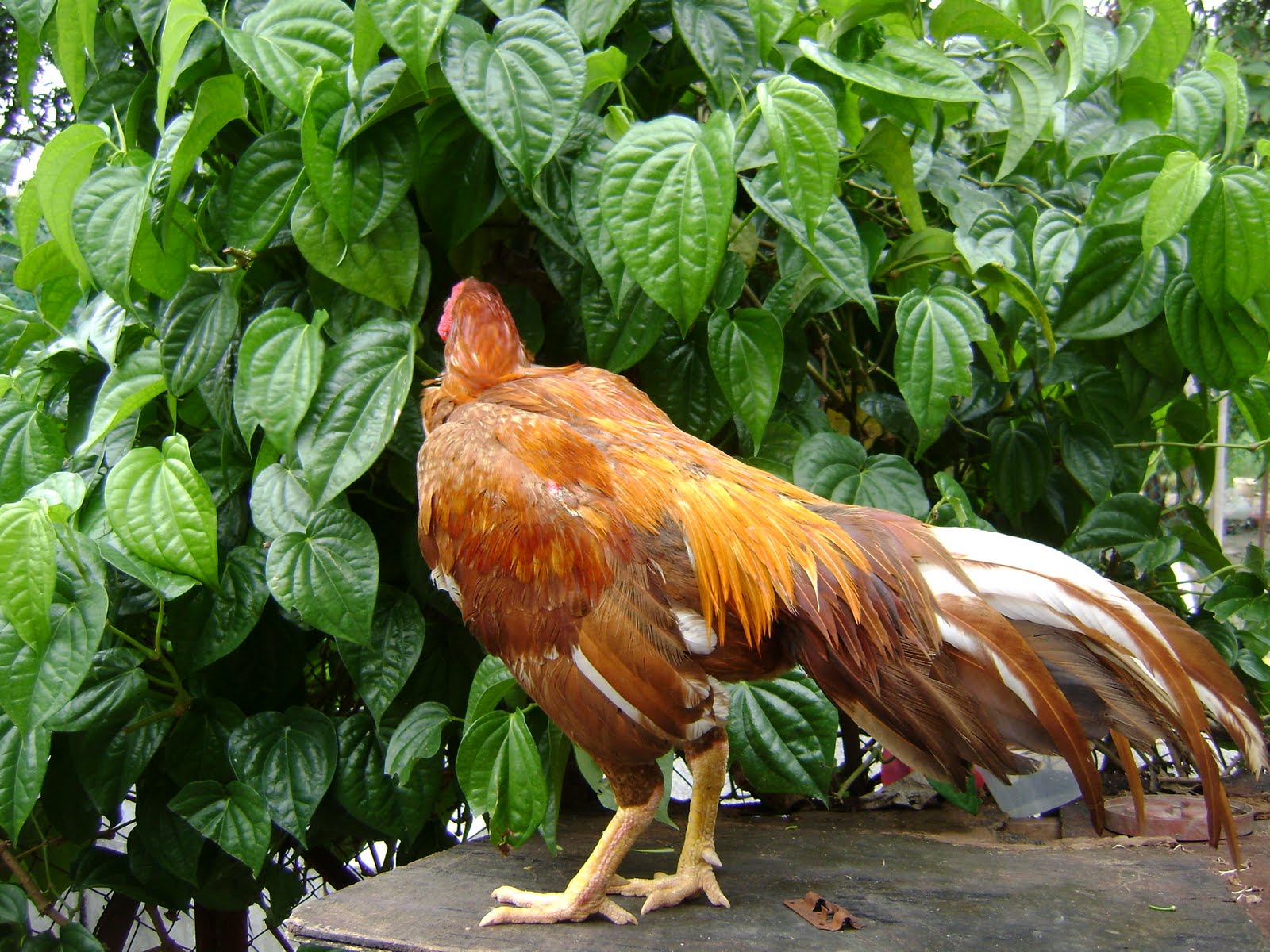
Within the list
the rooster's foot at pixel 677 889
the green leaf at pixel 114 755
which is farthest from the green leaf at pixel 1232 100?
the green leaf at pixel 114 755

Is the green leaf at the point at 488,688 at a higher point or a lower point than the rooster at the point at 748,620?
lower

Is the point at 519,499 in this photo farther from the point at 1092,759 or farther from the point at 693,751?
the point at 1092,759

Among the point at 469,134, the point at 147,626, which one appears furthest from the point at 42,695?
the point at 469,134

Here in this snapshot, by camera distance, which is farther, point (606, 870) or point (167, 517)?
point (167, 517)

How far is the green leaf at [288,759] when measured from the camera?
1.42 m

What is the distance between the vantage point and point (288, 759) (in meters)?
1.46

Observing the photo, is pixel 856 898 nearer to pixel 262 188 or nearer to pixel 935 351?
pixel 935 351

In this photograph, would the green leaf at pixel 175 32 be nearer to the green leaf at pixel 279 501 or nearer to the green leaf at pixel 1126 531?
the green leaf at pixel 279 501

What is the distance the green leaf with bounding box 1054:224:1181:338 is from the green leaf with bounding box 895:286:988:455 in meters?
0.21

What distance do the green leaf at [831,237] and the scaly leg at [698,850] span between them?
57 centimetres

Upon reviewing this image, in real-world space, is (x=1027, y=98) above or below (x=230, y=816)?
above

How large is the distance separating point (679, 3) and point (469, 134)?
32cm

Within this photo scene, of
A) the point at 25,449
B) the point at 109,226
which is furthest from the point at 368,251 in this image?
the point at 25,449

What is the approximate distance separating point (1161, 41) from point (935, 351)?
718 mm
